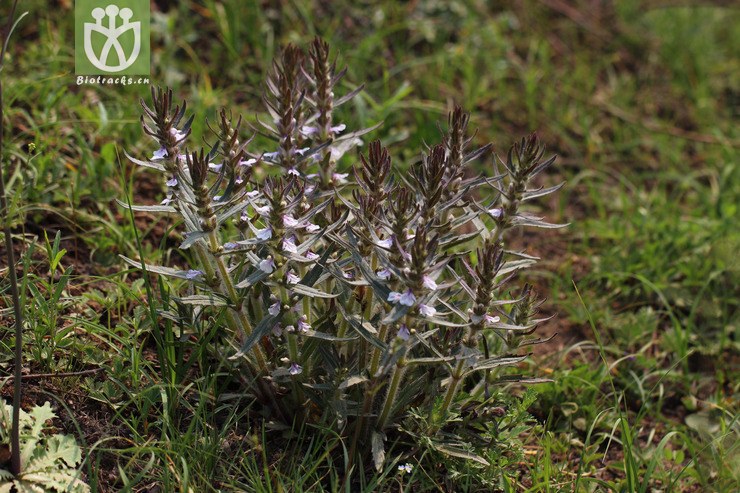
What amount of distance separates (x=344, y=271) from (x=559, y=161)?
8.60ft

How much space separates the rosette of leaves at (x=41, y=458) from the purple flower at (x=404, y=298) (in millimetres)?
1074

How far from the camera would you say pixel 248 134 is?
4.13 meters

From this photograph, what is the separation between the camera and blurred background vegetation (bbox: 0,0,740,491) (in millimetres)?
2959

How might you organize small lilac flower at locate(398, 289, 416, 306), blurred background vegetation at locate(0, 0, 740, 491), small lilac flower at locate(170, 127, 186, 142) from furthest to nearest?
blurred background vegetation at locate(0, 0, 740, 491)
small lilac flower at locate(170, 127, 186, 142)
small lilac flower at locate(398, 289, 416, 306)

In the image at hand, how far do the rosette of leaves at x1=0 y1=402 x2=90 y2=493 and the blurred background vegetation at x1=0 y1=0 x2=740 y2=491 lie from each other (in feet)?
0.62

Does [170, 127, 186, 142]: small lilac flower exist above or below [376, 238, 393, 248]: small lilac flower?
above

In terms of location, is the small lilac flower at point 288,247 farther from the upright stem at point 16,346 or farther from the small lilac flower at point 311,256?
the upright stem at point 16,346

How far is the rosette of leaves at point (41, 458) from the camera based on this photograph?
89.9 inches

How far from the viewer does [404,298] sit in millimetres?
2125

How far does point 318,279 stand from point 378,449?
57cm

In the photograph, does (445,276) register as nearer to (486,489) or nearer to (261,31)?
(486,489)

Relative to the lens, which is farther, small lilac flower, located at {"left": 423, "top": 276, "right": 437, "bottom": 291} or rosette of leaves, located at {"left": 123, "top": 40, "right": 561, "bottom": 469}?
rosette of leaves, located at {"left": 123, "top": 40, "right": 561, "bottom": 469}

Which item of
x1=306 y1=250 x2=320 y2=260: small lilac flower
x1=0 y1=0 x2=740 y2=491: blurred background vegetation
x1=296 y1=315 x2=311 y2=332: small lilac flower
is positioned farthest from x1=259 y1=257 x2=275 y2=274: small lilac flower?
x1=0 y1=0 x2=740 y2=491: blurred background vegetation

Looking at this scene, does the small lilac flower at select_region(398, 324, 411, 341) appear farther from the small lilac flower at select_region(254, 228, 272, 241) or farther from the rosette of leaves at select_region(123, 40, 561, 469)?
the small lilac flower at select_region(254, 228, 272, 241)
